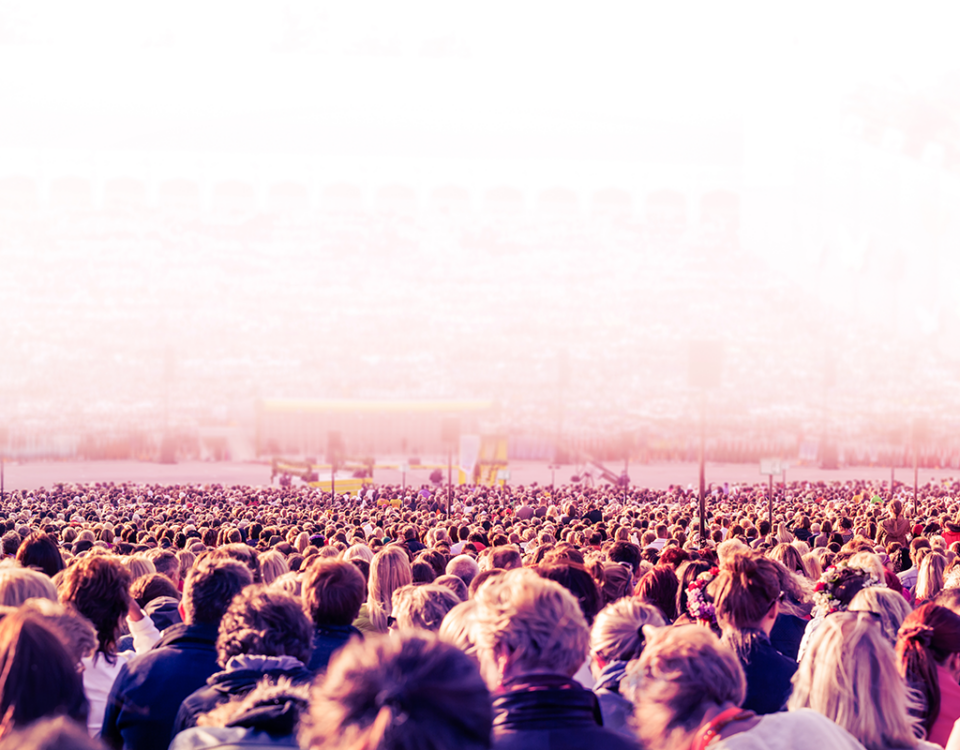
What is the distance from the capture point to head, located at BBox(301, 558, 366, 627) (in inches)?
219

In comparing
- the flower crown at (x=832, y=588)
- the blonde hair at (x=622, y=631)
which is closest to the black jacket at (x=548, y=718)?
the blonde hair at (x=622, y=631)

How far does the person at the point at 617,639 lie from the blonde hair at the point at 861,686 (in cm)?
109

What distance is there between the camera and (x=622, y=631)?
17.0 feet

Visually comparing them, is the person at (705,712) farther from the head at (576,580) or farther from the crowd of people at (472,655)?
the head at (576,580)

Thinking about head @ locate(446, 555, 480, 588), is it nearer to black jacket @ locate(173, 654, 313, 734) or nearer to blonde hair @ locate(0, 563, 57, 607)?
blonde hair @ locate(0, 563, 57, 607)

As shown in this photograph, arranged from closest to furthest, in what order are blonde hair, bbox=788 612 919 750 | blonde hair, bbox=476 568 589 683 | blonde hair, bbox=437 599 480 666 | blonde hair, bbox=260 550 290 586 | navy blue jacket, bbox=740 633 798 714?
blonde hair, bbox=476 568 589 683 → blonde hair, bbox=788 612 919 750 → blonde hair, bbox=437 599 480 666 → navy blue jacket, bbox=740 633 798 714 → blonde hair, bbox=260 550 290 586

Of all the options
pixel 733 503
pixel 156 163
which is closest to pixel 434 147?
pixel 156 163

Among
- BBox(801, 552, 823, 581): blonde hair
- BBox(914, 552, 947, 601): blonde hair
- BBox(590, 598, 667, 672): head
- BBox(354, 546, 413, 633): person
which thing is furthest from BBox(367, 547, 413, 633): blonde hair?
BBox(914, 552, 947, 601): blonde hair

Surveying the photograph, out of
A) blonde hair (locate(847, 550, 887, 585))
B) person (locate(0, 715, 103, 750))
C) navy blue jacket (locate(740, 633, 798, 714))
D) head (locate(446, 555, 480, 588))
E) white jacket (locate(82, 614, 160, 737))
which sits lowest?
white jacket (locate(82, 614, 160, 737))

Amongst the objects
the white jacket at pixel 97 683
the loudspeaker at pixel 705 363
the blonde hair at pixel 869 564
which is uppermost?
the loudspeaker at pixel 705 363

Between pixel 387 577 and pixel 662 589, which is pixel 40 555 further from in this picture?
pixel 662 589

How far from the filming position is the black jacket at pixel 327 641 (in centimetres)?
525

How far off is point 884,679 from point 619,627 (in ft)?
4.80

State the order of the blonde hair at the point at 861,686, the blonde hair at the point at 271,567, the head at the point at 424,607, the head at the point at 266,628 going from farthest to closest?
the blonde hair at the point at 271,567
the head at the point at 424,607
the head at the point at 266,628
the blonde hair at the point at 861,686
